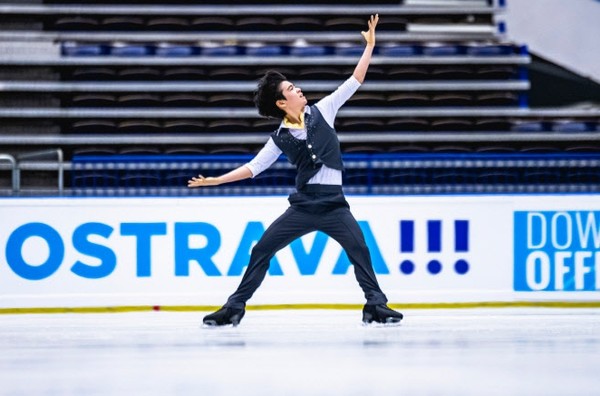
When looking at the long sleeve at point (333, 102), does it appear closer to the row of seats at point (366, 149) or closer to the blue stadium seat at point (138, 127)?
the row of seats at point (366, 149)

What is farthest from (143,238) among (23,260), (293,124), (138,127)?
(138,127)

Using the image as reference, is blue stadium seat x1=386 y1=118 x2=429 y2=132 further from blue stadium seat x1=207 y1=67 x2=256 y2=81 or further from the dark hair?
the dark hair

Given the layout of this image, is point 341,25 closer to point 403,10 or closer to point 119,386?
point 403,10

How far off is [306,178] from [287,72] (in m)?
8.79

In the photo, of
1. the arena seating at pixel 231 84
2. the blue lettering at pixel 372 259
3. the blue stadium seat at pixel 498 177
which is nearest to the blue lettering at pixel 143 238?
the blue lettering at pixel 372 259

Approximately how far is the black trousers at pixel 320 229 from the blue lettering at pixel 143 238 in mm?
1885

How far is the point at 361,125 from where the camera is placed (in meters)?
14.4

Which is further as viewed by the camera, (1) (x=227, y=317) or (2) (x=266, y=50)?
(2) (x=266, y=50)

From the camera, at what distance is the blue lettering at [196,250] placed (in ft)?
26.2

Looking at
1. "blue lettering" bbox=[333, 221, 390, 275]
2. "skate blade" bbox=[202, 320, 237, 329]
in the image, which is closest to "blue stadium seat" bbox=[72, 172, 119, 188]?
"blue lettering" bbox=[333, 221, 390, 275]

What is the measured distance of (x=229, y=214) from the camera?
8055mm

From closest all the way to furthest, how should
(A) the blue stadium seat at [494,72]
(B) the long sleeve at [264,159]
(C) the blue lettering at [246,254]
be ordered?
(B) the long sleeve at [264,159], (C) the blue lettering at [246,254], (A) the blue stadium seat at [494,72]

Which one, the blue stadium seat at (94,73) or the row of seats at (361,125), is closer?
the row of seats at (361,125)

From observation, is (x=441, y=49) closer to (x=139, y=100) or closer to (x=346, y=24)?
(x=346, y=24)
